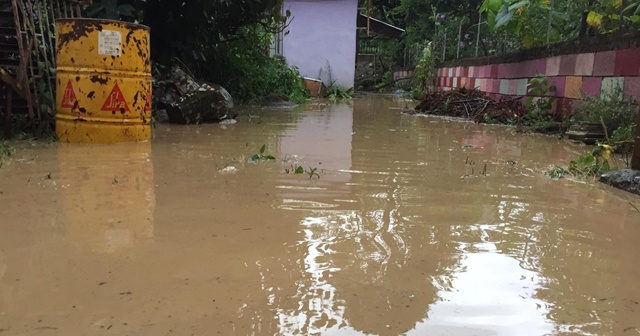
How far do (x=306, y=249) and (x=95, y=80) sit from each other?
287cm

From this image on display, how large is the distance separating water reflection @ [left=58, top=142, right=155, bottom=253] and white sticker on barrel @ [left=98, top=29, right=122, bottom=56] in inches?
31.0

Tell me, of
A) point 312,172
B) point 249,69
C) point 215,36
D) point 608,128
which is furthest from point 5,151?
point 249,69

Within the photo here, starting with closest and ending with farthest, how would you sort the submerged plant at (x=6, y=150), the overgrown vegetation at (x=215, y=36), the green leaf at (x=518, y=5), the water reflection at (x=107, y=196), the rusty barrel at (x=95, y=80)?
the water reflection at (x=107, y=196) < the submerged plant at (x=6, y=150) < the rusty barrel at (x=95, y=80) < the overgrown vegetation at (x=215, y=36) < the green leaf at (x=518, y=5)

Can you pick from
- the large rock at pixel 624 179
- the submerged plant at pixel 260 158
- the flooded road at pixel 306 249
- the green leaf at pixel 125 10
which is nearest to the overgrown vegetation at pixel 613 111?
the large rock at pixel 624 179

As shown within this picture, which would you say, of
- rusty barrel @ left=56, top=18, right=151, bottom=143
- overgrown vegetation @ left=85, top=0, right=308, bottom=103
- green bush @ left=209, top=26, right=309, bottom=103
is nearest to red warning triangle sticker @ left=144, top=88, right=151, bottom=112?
rusty barrel @ left=56, top=18, right=151, bottom=143

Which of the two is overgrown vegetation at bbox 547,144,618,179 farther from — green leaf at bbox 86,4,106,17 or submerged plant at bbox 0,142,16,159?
green leaf at bbox 86,4,106,17

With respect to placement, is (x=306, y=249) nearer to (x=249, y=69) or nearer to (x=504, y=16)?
(x=504, y=16)

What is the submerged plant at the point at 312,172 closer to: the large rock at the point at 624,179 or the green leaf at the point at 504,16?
the large rock at the point at 624,179

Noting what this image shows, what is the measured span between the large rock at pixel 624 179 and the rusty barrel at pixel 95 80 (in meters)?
3.29

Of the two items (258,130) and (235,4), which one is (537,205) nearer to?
(258,130)

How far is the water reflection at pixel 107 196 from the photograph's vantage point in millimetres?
1833

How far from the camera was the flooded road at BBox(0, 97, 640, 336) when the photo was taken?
1.31 meters

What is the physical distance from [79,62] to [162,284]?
9.78ft

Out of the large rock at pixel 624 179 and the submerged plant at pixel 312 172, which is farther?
the submerged plant at pixel 312 172
